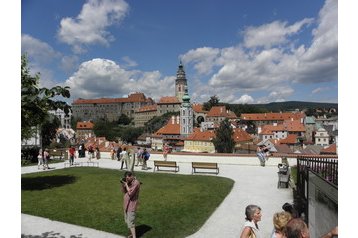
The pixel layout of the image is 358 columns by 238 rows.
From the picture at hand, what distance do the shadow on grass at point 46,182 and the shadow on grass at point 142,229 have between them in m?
5.78

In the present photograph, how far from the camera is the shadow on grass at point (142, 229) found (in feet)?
23.6

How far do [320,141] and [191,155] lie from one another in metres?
81.8

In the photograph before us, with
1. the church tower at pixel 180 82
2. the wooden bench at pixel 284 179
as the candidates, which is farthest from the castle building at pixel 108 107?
the wooden bench at pixel 284 179

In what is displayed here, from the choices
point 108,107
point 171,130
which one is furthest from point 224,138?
point 108,107

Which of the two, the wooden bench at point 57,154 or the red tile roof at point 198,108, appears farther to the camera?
the red tile roof at point 198,108

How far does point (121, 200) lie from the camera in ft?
33.1

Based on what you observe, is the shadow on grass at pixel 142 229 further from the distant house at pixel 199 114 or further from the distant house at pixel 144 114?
the distant house at pixel 144 114

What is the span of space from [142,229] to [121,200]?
2.77m

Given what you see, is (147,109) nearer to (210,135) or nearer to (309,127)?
(210,135)

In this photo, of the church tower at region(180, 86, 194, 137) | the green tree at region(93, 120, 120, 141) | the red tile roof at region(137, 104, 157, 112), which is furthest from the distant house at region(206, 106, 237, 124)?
the green tree at region(93, 120, 120, 141)

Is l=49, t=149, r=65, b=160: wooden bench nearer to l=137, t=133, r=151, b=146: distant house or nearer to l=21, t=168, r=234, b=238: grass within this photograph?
l=21, t=168, r=234, b=238: grass

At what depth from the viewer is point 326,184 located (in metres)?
5.09

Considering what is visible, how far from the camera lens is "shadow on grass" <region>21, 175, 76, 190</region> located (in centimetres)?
1225
